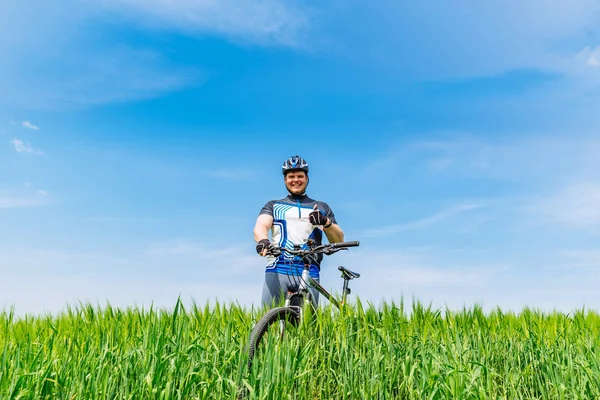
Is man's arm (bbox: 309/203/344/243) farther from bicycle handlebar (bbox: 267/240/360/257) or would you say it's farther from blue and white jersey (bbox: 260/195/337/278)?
bicycle handlebar (bbox: 267/240/360/257)

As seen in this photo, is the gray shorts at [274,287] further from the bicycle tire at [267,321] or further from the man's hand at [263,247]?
the man's hand at [263,247]

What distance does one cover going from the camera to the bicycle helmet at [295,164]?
7125mm

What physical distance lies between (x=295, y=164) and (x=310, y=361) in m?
2.54

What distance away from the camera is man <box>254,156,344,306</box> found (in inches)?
262

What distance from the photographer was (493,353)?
658 centimetres

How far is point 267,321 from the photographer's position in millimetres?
5355

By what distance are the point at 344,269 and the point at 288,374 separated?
5.76 feet

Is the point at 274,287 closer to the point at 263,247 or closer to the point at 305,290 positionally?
the point at 305,290

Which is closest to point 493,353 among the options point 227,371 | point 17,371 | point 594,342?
point 594,342

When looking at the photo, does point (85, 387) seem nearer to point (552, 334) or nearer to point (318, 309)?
point (318, 309)

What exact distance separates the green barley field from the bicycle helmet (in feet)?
5.86

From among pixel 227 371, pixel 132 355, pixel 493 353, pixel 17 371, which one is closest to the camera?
pixel 17 371

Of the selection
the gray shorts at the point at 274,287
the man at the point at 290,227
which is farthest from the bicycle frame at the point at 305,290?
the gray shorts at the point at 274,287

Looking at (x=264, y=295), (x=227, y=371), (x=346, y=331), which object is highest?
(x=264, y=295)
